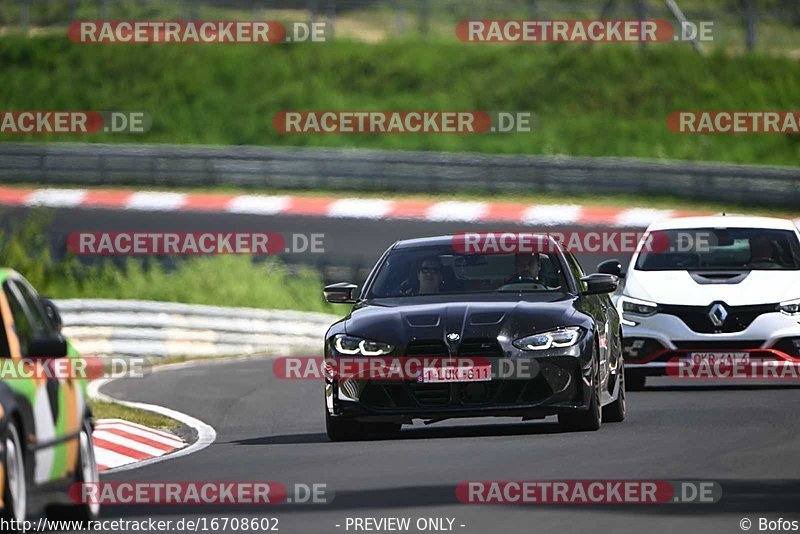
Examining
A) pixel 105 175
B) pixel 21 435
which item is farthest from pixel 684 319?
pixel 105 175

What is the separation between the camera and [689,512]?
962 centimetres

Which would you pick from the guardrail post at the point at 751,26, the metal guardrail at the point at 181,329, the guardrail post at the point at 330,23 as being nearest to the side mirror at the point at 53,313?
the metal guardrail at the point at 181,329

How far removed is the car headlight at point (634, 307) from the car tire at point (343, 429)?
4611 mm

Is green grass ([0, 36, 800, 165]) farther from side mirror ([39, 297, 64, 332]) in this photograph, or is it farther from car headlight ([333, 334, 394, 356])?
side mirror ([39, 297, 64, 332])

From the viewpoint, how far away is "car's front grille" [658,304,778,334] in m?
17.5

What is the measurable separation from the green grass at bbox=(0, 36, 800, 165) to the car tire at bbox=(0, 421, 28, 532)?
34.2 metres

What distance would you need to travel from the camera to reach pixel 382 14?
5544 cm

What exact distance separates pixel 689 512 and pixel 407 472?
8.10 feet

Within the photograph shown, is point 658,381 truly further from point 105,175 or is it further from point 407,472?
point 105,175

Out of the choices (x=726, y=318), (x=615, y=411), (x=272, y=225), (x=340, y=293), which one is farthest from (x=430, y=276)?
(x=272, y=225)

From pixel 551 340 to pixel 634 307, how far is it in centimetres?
483

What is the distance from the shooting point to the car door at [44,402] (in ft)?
30.3

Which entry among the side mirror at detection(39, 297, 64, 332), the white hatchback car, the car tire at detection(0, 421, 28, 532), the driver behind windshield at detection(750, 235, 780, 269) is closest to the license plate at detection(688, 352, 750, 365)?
the white hatchback car

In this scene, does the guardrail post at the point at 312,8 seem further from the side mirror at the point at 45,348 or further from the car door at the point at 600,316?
the side mirror at the point at 45,348
